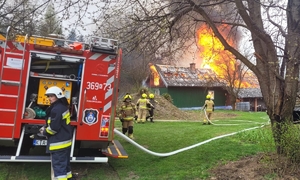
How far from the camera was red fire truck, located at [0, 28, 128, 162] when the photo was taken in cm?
494

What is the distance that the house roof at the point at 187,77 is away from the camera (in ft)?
105

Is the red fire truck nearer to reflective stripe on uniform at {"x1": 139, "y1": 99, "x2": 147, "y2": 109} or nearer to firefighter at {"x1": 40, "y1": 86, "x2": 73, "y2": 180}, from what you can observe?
firefighter at {"x1": 40, "y1": 86, "x2": 73, "y2": 180}

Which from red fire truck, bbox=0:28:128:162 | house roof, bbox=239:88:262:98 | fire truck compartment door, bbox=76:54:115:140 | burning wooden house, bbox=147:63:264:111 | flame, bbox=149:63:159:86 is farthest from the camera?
house roof, bbox=239:88:262:98

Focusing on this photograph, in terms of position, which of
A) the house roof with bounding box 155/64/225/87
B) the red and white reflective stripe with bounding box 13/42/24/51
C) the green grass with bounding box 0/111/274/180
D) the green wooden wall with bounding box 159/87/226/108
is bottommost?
the green grass with bounding box 0/111/274/180

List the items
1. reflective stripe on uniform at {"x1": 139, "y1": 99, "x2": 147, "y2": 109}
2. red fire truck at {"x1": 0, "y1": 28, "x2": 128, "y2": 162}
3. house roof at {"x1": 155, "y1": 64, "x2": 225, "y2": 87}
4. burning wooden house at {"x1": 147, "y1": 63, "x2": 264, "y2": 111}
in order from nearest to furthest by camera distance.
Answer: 1. red fire truck at {"x1": 0, "y1": 28, "x2": 128, "y2": 162}
2. reflective stripe on uniform at {"x1": 139, "y1": 99, "x2": 147, "y2": 109}
3. house roof at {"x1": 155, "y1": 64, "x2": 225, "y2": 87}
4. burning wooden house at {"x1": 147, "y1": 63, "x2": 264, "y2": 111}

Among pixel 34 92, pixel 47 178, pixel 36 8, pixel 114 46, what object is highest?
pixel 36 8

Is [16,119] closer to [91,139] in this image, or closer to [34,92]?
[34,92]

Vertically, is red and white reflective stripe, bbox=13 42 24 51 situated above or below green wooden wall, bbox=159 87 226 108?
below

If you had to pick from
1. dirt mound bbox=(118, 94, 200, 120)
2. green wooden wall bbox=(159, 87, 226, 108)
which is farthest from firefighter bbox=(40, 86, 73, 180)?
green wooden wall bbox=(159, 87, 226, 108)

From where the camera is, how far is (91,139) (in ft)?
17.3

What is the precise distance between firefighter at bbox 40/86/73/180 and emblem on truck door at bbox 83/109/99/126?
0.47 metres

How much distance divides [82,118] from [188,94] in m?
28.4

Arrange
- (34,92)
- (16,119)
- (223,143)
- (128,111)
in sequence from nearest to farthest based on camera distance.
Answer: (16,119) < (34,92) < (223,143) < (128,111)

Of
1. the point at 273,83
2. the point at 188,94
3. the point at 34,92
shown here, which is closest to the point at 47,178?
the point at 34,92
